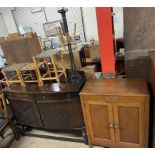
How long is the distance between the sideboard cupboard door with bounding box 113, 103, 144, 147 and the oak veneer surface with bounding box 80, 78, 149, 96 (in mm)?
121

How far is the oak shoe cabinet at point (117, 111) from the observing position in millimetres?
1539

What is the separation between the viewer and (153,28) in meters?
1.58

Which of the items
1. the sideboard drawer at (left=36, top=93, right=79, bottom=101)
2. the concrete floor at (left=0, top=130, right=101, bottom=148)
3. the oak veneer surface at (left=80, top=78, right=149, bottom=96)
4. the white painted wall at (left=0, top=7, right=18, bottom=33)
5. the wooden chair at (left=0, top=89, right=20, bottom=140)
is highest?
the white painted wall at (left=0, top=7, right=18, bottom=33)

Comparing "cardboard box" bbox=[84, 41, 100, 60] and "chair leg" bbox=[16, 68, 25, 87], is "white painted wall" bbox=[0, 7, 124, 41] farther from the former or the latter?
"chair leg" bbox=[16, 68, 25, 87]

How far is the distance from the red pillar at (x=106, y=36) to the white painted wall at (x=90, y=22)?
2471 millimetres

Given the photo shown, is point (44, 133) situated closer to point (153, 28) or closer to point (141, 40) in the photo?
point (141, 40)

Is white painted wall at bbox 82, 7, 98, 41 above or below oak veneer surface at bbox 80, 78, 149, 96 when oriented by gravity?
above

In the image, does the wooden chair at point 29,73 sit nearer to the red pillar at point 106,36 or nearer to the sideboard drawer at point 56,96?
the sideboard drawer at point 56,96

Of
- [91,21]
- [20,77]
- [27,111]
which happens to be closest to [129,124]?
[27,111]

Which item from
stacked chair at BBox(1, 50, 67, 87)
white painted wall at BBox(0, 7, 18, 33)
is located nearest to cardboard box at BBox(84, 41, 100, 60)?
stacked chair at BBox(1, 50, 67, 87)

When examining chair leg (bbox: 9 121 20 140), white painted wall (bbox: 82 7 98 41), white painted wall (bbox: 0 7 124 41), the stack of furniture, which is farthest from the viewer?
white painted wall (bbox: 82 7 98 41)

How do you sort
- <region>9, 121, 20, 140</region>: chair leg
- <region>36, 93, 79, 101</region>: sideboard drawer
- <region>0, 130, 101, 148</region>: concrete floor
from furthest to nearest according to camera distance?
<region>9, 121, 20, 140</region>: chair leg, <region>0, 130, 101, 148</region>: concrete floor, <region>36, 93, 79, 101</region>: sideboard drawer

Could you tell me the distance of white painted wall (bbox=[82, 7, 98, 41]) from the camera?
174 inches

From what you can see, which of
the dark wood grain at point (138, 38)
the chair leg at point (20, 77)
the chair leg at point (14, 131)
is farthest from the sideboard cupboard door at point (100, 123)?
the chair leg at point (14, 131)
